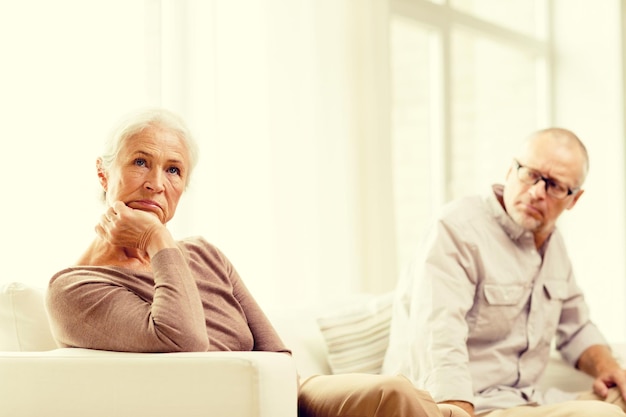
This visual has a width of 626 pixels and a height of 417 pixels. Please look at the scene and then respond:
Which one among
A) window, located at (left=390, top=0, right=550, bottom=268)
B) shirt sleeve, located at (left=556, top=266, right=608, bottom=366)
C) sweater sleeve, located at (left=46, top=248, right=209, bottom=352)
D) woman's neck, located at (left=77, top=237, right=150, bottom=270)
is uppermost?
window, located at (left=390, top=0, right=550, bottom=268)

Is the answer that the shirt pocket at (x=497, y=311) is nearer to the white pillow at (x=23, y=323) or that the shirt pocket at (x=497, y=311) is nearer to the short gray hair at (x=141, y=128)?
the short gray hair at (x=141, y=128)


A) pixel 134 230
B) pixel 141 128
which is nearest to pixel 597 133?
pixel 141 128

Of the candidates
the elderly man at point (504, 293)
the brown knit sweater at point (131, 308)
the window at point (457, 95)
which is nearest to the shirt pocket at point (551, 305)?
the elderly man at point (504, 293)

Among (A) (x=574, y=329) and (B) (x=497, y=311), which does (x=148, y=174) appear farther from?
(A) (x=574, y=329)

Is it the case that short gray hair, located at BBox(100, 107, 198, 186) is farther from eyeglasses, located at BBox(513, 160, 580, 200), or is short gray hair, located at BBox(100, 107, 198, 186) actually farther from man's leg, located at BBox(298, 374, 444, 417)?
eyeglasses, located at BBox(513, 160, 580, 200)

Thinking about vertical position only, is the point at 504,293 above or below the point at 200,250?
below

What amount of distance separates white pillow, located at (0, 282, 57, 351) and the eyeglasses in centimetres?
151

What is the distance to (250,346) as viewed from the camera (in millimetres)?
2197

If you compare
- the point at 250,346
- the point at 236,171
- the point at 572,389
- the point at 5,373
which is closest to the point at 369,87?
the point at 236,171

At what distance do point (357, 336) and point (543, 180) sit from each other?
0.74 m

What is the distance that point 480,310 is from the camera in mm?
2842

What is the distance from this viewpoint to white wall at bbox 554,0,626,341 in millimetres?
6340

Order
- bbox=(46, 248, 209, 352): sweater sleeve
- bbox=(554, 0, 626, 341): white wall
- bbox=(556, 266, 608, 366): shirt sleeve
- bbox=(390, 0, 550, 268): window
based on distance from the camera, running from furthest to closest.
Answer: bbox=(554, 0, 626, 341): white wall
bbox=(390, 0, 550, 268): window
bbox=(556, 266, 608, 366): shirt sleeve
bbox=(46, 248, 209, 352): sweater sleeve

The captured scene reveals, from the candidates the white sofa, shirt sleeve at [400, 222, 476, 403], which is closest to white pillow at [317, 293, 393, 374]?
shirt sleeve at [400, 222, 476, 403]
